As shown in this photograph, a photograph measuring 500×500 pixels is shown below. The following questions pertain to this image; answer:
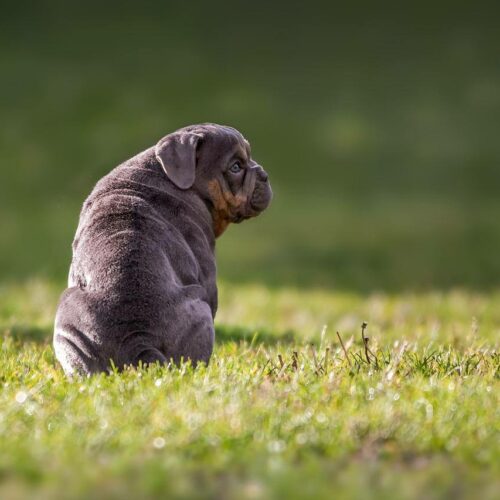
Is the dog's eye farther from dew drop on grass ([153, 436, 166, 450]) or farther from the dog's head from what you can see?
dew drop on grass ([153, 436, 166, 450])

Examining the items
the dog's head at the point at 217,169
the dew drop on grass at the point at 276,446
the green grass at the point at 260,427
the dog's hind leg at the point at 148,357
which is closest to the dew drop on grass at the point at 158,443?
the green grass at the point at 260,427

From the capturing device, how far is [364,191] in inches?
651

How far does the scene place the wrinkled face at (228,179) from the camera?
6.14 meters

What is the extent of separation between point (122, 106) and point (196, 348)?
12.5 m

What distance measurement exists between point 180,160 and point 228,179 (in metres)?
0.35

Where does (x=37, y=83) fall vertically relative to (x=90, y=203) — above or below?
above

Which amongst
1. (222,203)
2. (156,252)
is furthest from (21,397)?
(222,203)

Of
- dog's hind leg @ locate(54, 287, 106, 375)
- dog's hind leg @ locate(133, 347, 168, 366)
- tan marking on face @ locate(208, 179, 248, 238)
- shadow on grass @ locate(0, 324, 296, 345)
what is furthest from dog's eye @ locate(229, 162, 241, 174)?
Answer: shadow on grass @ locate(0, 324, 296, 345)

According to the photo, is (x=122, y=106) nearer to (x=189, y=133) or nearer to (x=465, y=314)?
(x=465, y=314)

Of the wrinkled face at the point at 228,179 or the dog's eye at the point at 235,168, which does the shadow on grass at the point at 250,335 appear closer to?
the wrinkled face at the point at 228,179

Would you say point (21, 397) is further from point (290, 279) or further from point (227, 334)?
point (290, 279)

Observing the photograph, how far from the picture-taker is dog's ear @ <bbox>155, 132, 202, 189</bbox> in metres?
Answer: 5.99

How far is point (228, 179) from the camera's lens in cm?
623

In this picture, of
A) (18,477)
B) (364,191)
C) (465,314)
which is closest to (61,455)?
(18,477)
